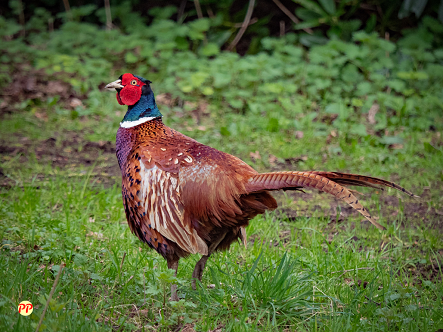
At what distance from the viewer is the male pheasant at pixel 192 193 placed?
2349mm

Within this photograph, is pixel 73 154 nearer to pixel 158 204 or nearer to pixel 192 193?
pixel 158 204

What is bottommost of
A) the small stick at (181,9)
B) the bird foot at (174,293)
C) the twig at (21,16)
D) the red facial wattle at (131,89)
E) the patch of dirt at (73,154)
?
the patch of dirt at (73,154)

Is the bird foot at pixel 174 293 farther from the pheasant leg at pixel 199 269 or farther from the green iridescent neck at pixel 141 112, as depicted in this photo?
the green iridescent neck at pixel 141 112

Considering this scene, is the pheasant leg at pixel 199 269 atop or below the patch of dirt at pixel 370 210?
atop

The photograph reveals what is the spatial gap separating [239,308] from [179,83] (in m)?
4.26

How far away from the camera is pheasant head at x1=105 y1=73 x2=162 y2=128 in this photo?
2.86m

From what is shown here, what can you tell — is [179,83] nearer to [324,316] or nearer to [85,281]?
[85,281]

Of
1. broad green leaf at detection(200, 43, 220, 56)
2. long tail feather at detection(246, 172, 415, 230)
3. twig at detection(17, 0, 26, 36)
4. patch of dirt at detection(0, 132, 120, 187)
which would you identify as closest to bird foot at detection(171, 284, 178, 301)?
long tail feather at detection(246, 172, 415, 230)

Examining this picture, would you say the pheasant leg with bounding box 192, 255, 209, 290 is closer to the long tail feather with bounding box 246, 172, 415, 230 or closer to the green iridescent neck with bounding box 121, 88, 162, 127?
the long tail feather with bounding box 246, 172, 415, 230

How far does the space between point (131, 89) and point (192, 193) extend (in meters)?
0.89

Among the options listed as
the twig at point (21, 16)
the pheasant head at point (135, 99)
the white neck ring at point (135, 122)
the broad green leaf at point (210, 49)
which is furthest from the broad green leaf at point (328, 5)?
the twig at point (21, 16)

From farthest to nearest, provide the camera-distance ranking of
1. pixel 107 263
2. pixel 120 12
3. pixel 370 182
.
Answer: pixel 120 12 < pixel 107 263 < pixel 370 182

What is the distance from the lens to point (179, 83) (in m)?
6.18

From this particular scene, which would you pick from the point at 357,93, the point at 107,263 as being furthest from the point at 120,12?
the point at 107,263
